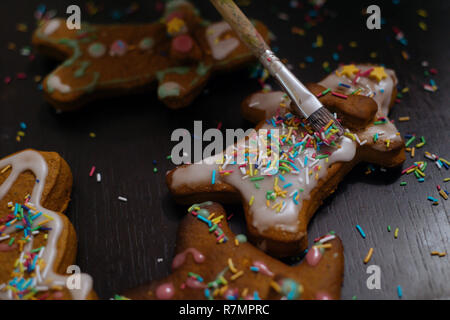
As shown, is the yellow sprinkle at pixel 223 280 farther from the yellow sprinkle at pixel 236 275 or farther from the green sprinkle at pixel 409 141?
the green sprinkle at pixel 409 141

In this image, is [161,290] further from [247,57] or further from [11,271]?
[247,57]

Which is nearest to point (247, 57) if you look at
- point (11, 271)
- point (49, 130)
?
point (49, 130)

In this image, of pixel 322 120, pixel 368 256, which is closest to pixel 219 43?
pixel 322 120

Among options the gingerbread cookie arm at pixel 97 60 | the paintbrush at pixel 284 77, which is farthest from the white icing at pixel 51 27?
the paintbrush at pixel 284 77

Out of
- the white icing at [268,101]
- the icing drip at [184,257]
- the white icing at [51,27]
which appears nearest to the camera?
the icing drip at [184,257]

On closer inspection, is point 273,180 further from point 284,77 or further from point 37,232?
point 37,232

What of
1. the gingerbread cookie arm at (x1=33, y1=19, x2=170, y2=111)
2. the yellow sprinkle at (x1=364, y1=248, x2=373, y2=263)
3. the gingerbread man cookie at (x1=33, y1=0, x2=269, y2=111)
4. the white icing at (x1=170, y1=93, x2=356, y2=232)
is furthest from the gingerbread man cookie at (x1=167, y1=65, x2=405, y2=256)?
the gingerbread cookie arm at (x1=33, y1=19, x2=170, y2=111)
